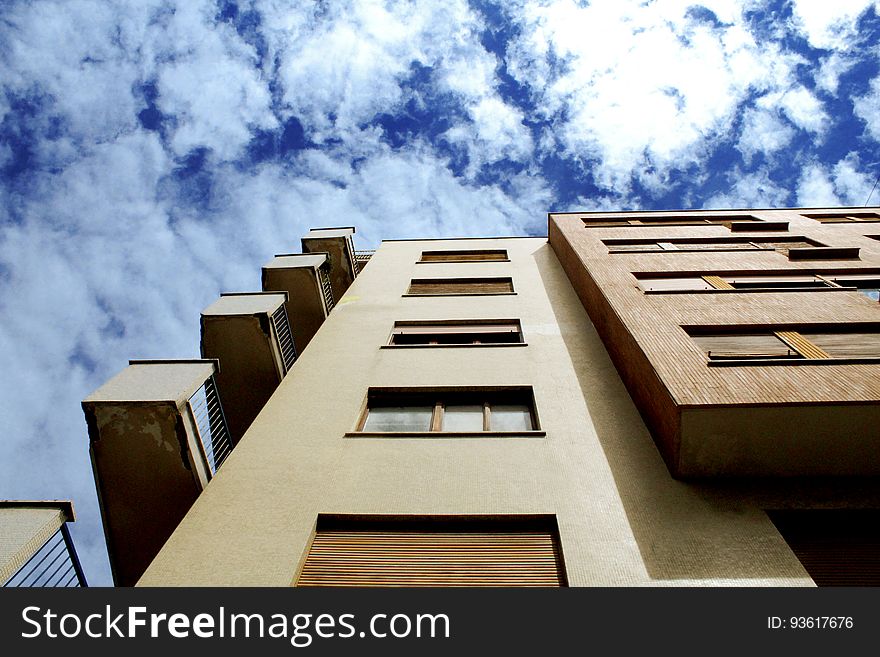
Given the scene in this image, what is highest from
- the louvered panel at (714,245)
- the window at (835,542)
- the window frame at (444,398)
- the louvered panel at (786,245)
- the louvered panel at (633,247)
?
the louvered panel at (633,247)

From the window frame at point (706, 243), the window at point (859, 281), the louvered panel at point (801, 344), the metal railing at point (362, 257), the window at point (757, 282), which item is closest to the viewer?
the louvered panel at point (801, 344)

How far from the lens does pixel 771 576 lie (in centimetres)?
420

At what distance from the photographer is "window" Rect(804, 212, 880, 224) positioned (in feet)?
53.9

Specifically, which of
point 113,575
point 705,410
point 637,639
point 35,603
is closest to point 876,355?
point 705,410

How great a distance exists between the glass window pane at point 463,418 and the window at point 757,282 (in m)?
4.42

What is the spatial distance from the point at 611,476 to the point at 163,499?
5637 millimetres

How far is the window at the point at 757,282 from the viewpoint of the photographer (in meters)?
9.45

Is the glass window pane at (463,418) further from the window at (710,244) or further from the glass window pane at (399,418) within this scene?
the window at (710,244)

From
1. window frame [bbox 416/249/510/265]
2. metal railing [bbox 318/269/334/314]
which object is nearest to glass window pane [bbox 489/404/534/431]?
metal railing [bbox 318/269/334/314]

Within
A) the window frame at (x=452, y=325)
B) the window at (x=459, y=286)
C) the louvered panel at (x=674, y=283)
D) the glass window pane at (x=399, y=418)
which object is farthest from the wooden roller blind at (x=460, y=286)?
the glass window pane at (x=399, y=418)

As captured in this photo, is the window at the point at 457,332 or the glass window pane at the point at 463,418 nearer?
the glass window pane at the point at 463,418

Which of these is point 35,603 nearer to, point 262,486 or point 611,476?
point 262,486

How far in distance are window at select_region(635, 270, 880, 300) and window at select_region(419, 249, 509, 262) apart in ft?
18.8

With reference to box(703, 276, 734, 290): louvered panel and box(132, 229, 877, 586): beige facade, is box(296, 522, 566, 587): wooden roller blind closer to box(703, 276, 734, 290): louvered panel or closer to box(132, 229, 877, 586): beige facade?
box(132, 229, 877, 586): beige facade
